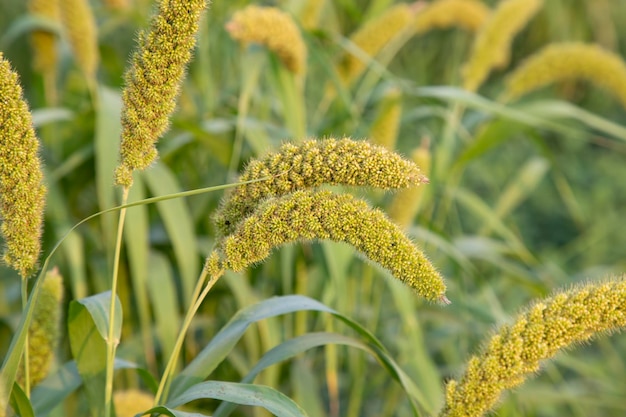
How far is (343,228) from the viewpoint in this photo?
2.91ft

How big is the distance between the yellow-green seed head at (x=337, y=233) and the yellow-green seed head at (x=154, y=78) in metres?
0.14

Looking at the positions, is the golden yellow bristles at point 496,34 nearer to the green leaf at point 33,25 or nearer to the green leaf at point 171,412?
the green leaf at point 33,25

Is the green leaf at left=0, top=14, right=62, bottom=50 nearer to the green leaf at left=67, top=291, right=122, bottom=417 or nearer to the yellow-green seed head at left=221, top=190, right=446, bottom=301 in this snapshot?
the green leaf at left=67, top=291, right=122, bottom=417

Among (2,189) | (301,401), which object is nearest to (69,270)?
(301,401)

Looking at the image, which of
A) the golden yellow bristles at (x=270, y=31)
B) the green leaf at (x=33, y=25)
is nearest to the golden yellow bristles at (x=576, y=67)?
the golden yellow bristles at (x=270, y=31)

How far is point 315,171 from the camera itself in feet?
2.93

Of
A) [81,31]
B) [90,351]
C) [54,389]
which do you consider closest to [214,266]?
[90,351]

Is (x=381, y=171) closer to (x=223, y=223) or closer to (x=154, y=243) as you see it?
(x=223, y=223)

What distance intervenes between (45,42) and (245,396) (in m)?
1.50

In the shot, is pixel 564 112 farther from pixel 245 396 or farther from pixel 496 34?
pixel 245 396

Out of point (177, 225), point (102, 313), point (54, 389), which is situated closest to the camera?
point (102, 313)

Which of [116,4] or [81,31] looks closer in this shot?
[81,31]

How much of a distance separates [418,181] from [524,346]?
221 mm

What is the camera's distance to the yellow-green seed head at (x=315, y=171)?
86 centimetres
